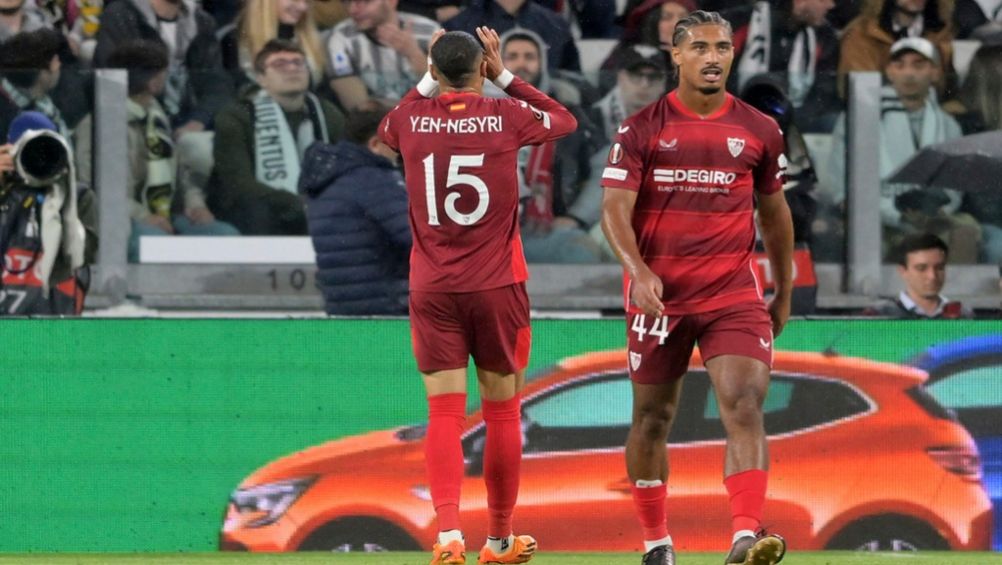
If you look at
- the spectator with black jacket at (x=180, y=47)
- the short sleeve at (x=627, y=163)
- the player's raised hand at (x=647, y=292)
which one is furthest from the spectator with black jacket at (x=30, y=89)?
the player's raised hand at (x=647, y=292)

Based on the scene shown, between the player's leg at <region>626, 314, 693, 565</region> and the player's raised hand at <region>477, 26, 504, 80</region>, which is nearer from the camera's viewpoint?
the player's leg at <region>626, 314, 693, 565</region>

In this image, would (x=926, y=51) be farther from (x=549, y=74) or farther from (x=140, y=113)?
(x=140, y=113)

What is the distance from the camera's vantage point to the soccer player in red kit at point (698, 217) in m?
6.67

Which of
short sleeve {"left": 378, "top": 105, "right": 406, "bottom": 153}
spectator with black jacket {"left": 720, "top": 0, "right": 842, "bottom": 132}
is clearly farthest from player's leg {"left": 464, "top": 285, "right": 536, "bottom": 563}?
spectator with black jacket {"left": 720, "top": 0, "right": 842, "bottom": 132}

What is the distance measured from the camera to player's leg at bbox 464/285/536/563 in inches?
276

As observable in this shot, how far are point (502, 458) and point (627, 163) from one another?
4.34 ft

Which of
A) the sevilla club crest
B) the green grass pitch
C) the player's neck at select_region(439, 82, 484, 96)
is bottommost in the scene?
the green grass pitch

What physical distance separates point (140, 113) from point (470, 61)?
15.8ft

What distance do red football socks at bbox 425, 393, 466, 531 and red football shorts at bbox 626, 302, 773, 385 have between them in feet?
2.35

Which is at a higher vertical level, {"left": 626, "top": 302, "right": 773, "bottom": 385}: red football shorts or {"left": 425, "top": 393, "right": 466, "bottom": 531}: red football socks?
{"left": 626, "top": 302, "right": 773, "bottom": 385}: red football shorts

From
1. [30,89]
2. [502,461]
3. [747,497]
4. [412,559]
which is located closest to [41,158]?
[30,89]

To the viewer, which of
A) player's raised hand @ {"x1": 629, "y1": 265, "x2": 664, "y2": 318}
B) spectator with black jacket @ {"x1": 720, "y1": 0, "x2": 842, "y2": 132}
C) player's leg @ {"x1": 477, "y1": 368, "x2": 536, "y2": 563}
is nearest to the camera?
player's raised hand @ {"x1": 629, "y1": 265, "x2": 664, "y2": 318}

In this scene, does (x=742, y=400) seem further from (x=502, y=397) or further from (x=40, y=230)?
(x=40, y=230)

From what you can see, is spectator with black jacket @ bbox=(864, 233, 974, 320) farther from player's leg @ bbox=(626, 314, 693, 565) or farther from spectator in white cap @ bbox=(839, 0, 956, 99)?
player's leg @ bbox=(626, 314, 693, 565)
